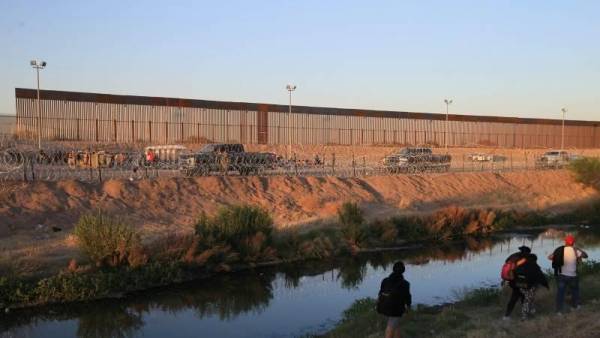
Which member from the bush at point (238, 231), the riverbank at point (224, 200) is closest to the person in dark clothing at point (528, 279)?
the bush at point (238, 231)

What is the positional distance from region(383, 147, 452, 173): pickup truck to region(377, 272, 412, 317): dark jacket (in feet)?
99.5

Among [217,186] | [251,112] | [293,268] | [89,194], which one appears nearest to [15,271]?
[293,268]

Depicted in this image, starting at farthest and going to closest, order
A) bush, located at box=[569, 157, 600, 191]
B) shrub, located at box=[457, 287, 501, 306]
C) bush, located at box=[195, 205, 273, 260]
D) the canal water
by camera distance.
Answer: bush, located at box=[569, 157, 600, 191], bush, located at box=[195, 205, 273, 260], the canal water, shrub, located at box=[457, 287, 501, 306]

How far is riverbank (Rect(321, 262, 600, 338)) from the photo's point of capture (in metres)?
9.95

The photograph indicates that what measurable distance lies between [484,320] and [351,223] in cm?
1261

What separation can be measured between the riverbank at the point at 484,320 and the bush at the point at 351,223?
29.1 feet

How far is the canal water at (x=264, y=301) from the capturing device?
13.8 metres

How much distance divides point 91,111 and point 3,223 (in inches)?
1242

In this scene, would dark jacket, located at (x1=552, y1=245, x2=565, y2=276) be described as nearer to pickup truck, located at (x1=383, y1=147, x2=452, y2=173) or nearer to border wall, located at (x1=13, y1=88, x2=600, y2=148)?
pickup truck, located at (x1=383, y1=147, x2=452, y2=173)

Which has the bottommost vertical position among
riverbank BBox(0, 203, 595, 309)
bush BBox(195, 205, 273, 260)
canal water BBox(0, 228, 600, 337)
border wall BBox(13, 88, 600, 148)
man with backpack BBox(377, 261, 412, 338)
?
canal water BBox(0, 228, 600, 337)

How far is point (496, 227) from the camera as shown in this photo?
29438mm

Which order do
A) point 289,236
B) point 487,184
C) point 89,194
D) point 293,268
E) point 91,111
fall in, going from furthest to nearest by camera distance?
1. point 91,111
2. point 487,184
3. point 89,194
4. point 289,236
5. point 293,268

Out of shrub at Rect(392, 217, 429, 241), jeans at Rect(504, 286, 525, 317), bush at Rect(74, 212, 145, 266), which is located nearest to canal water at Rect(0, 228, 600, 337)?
bush at Rect(74, 212, 145, 266)

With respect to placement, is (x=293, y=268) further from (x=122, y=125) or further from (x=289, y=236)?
(x=122, y=125)
